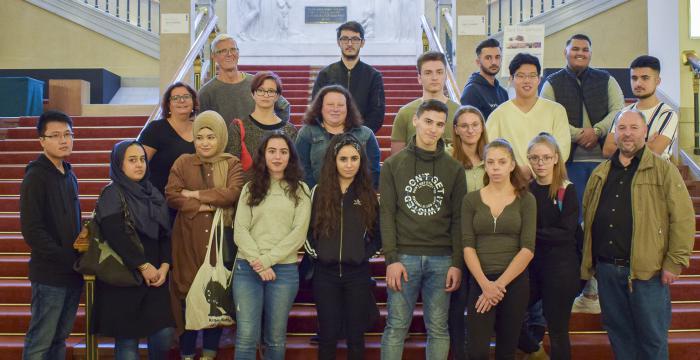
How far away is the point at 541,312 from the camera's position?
5055 millimetres

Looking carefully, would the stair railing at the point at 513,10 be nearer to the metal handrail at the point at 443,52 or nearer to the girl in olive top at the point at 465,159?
the metal handrail at the point at 443,52

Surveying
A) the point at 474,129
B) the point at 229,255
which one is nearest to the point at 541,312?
the point at 474,129

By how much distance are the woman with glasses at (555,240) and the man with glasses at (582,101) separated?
107cm

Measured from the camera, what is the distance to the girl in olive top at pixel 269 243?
4.57 m

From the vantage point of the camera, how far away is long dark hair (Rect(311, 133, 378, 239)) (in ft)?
15.1

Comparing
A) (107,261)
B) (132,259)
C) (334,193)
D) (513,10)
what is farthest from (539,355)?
(513,10)

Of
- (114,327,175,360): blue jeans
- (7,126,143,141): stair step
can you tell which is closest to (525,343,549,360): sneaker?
(114,327,175,360): blue jeans

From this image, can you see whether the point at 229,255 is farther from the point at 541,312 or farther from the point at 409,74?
the point at 409,74

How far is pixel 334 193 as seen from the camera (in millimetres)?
4633

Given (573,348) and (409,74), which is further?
(409,74)

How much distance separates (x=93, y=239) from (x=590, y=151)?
3.58m

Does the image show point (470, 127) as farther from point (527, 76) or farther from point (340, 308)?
point (340, 308)

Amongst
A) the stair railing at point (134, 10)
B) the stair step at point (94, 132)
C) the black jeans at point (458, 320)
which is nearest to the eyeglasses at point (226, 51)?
the black jeans at point (458, 320)

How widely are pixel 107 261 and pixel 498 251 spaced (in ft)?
7.60
